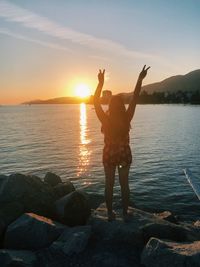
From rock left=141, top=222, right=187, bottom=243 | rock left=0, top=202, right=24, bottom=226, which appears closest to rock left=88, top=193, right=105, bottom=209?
rock left=0, top=202, right=24, bottom=226

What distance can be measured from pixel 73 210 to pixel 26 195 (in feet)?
5.00

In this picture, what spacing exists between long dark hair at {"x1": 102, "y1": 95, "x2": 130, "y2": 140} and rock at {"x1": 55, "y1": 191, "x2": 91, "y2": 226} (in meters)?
2.55

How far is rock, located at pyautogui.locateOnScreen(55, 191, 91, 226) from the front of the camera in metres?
11.4

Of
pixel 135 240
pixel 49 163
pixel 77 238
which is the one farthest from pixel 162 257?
pixel 49 163

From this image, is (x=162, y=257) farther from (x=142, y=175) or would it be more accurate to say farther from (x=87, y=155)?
(x=87, y=155)

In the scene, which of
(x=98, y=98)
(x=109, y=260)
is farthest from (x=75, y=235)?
(x=98, y=98)

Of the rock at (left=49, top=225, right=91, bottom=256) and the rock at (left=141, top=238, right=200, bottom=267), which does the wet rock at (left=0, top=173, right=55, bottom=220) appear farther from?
the rock at (left=141, top=238, right=200, bottom=267)

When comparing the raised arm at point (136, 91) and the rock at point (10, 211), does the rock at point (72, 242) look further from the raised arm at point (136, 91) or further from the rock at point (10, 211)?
the raised arm at point (136, 91)

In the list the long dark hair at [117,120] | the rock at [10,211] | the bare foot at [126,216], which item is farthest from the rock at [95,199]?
the long dark hair at [117,120]

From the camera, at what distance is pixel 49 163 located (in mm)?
33312

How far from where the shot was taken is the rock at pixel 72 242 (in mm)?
9461

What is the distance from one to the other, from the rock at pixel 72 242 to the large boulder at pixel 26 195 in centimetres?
187

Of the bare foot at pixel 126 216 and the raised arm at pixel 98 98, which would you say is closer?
the raised arm at pixel 98 98

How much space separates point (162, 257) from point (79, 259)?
201 centimetres
